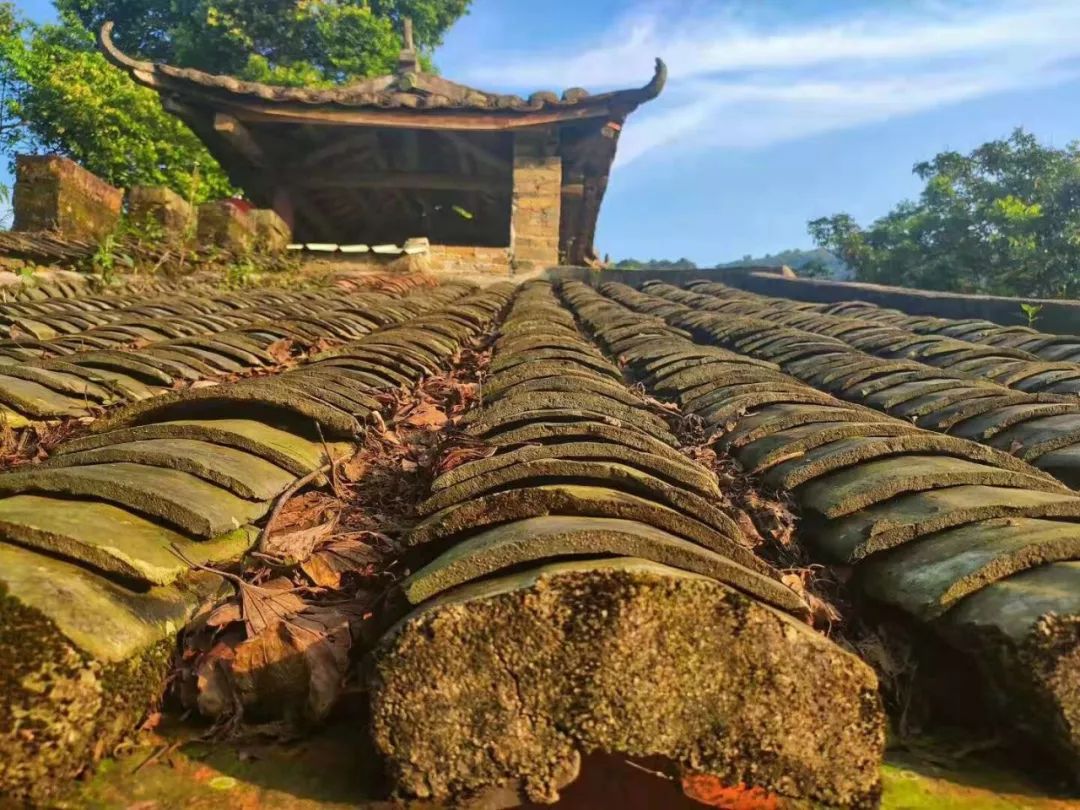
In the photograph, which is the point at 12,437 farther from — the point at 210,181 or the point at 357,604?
the point at 210,181

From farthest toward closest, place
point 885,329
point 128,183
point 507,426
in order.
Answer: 1. point 128,183
2. point 885,329
3. point 507,426

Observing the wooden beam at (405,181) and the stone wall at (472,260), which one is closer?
the stone wall at (472,260)

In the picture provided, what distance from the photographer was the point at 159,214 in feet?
26.3

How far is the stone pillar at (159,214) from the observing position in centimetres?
793

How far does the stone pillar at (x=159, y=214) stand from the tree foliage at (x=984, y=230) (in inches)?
566

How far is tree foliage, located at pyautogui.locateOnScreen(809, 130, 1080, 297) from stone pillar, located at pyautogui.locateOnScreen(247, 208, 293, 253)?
13310mm

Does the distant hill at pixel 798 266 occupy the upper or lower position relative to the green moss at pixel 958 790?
upper

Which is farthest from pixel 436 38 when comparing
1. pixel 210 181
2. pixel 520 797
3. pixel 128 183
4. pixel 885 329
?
pixel 520 797

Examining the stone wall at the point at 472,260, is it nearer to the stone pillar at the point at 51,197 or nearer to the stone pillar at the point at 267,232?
the stone pillar at the point at 267,232

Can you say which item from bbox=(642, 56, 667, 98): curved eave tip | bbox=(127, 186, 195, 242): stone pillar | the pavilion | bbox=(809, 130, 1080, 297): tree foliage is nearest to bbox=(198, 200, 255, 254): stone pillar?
bbox=(127, 186, 195, 242): stone pillar

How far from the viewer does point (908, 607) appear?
4.52 feet

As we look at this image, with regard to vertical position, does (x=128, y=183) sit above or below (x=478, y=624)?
above

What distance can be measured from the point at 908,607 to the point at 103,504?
149 centimetres

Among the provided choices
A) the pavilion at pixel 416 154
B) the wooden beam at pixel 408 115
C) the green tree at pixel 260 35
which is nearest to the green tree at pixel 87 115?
the green tree at pixel 260 35
